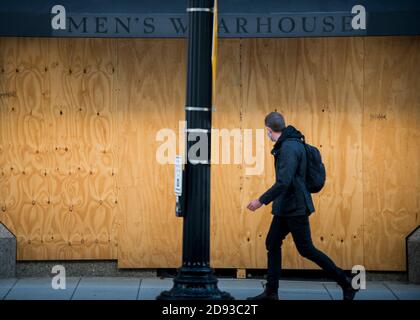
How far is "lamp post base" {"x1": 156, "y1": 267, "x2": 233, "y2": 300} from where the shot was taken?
9.60m

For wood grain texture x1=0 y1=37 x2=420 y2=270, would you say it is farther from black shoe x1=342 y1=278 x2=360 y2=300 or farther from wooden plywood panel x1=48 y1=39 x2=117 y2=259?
black shoe x1=342 y1=278 x2=360 y2=300

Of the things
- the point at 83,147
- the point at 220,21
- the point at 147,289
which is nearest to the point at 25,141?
the point at 83,147

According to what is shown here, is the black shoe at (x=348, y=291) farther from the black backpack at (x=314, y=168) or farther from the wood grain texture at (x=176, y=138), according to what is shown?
the wood grain texture at (x=176, y=138)

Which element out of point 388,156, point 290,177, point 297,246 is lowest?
point 297,246

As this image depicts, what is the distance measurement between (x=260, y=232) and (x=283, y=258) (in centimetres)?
41

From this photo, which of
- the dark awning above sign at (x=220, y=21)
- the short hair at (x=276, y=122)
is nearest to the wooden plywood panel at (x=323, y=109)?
the dark awning above sign at (x=220, y=21)

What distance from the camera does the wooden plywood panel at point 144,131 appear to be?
41.3 feet

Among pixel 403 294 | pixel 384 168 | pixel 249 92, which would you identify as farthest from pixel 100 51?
pixel 403 294

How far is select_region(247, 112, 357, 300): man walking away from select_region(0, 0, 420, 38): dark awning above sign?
1392 millimetres

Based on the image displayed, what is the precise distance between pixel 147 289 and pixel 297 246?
2.02m

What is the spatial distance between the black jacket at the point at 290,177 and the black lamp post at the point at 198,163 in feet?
3.95

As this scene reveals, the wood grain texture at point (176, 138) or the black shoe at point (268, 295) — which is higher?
the wood grain texture at point (176, 138)

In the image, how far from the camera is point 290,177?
10.6 m

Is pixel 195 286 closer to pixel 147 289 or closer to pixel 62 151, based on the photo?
pixel 147 289
